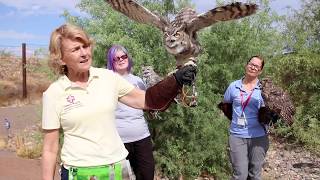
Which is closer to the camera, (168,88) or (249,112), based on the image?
(168,88)

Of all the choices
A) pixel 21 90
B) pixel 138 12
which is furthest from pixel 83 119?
pixel 21 90

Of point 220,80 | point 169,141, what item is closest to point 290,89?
point 220,80

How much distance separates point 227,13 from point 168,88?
501 mm

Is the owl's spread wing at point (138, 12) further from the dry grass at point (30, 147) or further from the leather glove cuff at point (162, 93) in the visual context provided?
the dry grass at point (30, 147)

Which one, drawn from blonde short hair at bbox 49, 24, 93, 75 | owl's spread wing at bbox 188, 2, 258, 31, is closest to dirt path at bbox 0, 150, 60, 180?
blonde short hair at bbox 49, 24, 93, 75

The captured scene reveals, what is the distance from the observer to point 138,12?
9.57 ft

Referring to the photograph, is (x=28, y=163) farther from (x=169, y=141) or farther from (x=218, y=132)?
(x=218, y=132)

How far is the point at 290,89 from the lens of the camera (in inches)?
386

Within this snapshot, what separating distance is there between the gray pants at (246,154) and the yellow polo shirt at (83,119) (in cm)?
231

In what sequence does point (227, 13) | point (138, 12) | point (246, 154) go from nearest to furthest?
point (227, 13)
point (138, 12)
point (246, 154)

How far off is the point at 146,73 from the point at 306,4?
716 cm

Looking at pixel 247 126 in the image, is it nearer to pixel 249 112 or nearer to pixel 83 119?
pixel 249 112

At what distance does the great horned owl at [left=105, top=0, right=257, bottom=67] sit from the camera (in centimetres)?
256

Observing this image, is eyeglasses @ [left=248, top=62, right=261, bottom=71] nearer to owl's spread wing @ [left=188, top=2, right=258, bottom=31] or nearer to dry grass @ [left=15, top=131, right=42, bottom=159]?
owl's spread wing @ [left=188, top=2, right=258, bottom=31]
